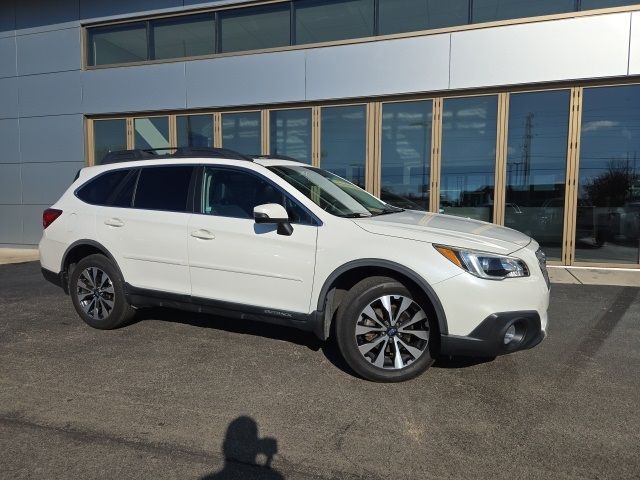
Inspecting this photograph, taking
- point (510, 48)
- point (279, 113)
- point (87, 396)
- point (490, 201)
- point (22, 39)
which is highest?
point (22, 39)

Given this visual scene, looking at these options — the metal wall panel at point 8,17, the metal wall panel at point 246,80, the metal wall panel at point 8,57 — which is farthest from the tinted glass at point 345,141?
the metal wall panel at point 8,17

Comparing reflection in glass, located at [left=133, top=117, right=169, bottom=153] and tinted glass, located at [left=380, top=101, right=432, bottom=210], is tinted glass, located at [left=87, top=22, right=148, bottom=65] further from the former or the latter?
tinted glass, located at [left=380, top=101, right=432, bottom=210]

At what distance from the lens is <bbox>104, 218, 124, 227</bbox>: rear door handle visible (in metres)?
4.47

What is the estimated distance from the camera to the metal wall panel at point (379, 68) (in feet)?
28.6

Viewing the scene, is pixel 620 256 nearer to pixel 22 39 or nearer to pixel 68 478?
pixel 68 478

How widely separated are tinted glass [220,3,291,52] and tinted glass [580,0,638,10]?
5.65 meters

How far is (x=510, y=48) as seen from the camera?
830 centimetres

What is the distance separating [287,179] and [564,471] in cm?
286

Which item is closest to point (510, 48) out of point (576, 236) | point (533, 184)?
point (533, 184)

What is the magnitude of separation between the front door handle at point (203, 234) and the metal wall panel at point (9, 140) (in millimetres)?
10457

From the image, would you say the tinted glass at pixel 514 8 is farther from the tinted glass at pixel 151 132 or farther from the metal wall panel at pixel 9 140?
the metal wall panel at pixel 9 140

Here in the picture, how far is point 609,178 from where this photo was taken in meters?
8.41

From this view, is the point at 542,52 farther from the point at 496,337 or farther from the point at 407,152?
the point at 496,337

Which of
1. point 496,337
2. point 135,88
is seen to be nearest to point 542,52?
point 496,337
